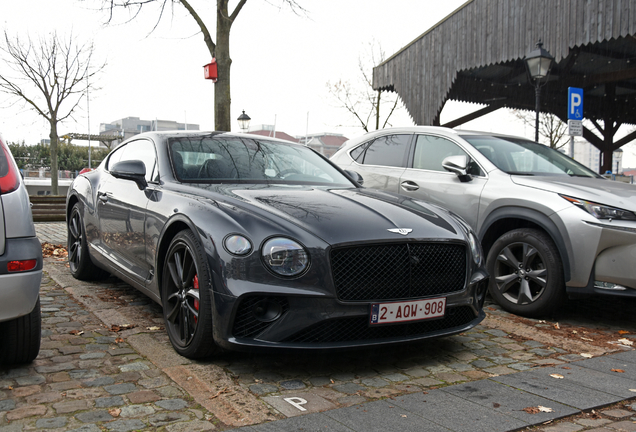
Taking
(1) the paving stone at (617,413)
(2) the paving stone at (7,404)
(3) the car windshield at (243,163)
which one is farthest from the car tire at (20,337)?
(1) the paving stone at (617,413)

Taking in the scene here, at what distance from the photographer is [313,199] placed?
389 cm

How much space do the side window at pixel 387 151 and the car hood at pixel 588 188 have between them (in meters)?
1.47

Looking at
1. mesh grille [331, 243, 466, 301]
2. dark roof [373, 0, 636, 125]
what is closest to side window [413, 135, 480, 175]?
mesh grille [331, 243, 466, 301]

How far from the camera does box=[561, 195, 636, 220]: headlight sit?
14.8 feet

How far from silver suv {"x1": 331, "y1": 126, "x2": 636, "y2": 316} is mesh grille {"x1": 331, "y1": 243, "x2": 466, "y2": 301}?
1.48 metres

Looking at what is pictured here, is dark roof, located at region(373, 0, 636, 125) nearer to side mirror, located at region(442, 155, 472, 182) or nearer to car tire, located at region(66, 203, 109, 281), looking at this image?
side mirror, located at region(442, 155, 472, 182)

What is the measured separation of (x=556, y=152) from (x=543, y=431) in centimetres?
428

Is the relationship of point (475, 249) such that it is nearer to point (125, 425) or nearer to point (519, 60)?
point (125, 425)

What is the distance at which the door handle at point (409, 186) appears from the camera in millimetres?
6082

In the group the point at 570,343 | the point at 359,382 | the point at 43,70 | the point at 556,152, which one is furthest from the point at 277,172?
the point at 43,70

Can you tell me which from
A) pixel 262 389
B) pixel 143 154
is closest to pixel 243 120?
pixel 143 154

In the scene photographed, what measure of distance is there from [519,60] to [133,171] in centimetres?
1532

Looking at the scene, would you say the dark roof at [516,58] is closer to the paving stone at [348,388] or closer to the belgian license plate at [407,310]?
the belgian license plate at [407,310]

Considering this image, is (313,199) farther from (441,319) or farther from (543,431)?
(543,431)
